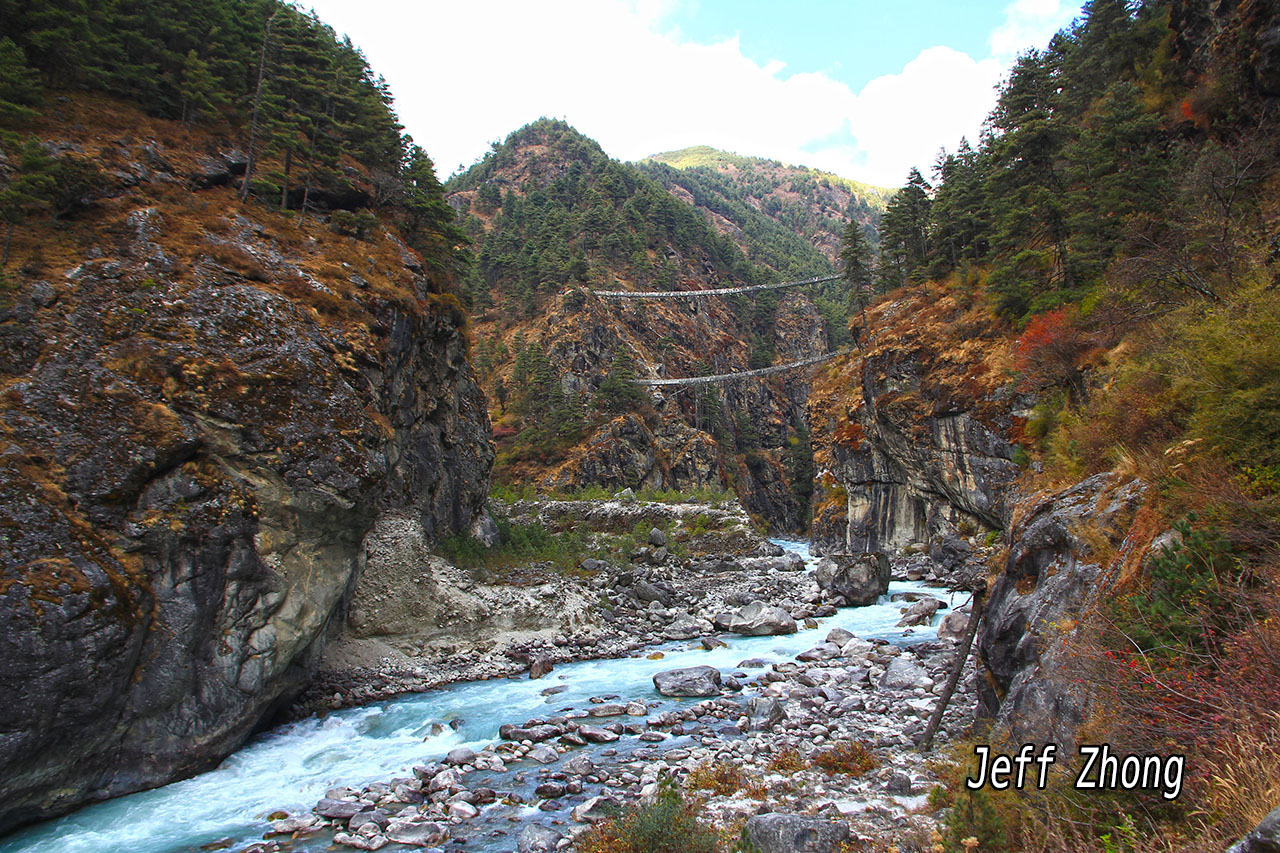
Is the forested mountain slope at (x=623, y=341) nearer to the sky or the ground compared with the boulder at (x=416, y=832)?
nearer to the sky

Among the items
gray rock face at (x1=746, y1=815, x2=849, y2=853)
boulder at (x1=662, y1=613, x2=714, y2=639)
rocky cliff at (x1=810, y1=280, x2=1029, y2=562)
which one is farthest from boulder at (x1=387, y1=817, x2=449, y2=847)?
rocky cliff at (x1=810, y1=280, x2=1029, y2=562)

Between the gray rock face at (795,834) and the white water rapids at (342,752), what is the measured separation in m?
3.95

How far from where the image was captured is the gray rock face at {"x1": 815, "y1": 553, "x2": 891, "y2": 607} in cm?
2648

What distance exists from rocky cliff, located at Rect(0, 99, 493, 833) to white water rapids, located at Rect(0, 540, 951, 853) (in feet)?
1.81

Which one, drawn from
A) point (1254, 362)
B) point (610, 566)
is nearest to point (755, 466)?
point (610, 566)

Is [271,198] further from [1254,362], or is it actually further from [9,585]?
[1254,362]

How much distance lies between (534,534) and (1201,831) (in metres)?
30.7

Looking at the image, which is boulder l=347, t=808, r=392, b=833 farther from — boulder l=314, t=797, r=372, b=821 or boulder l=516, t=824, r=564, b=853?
boulder l=516, t=824, r=564, b=853

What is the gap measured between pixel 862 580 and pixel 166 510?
25.2 metres

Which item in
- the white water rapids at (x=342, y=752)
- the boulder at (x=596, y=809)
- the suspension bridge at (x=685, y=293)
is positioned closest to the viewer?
the boulder at (x=596, y=809)

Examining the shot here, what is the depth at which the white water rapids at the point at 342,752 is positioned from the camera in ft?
30.5

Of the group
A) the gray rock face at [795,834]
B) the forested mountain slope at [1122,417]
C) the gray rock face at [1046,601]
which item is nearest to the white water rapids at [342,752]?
the gray rock face at [795,834]

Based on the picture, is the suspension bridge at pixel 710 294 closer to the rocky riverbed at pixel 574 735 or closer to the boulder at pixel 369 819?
the rocky riverbed at pixel 574 735

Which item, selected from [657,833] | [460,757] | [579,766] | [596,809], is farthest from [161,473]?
[657,833]
